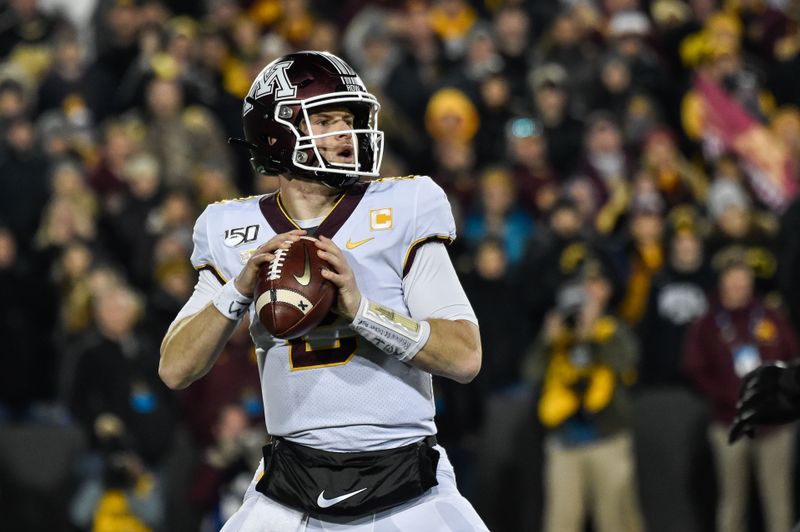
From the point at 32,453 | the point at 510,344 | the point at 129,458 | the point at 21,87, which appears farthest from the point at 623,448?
the point at 21,87

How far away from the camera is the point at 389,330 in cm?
367

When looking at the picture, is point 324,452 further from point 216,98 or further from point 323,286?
point 216,98

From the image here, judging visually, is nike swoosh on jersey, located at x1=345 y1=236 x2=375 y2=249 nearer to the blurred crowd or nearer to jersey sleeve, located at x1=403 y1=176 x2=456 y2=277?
jersey sleeve, located at x1=403 y1=176 x2=456 y2=277

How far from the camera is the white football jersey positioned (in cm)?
382

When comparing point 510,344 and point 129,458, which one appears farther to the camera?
point 510,344

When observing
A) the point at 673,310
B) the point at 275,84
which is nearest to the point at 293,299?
the point at 275,84

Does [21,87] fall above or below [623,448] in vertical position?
above

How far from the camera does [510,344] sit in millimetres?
9164

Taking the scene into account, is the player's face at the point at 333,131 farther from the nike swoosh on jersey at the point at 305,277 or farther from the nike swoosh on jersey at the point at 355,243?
the nike swoosh on jersey at the point at 305,277

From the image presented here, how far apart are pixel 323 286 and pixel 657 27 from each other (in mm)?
8734

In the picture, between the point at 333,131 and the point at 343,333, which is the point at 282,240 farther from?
the point at 333,131

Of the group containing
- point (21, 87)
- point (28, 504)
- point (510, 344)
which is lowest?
point (28, 504)

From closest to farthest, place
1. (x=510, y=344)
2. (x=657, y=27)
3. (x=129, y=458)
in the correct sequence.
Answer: (x=129, y=458) → (x=510, y=344) → (x=657, y=27)

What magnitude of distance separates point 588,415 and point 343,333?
5.13 meters
